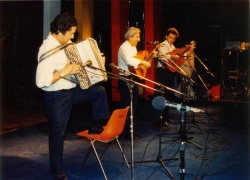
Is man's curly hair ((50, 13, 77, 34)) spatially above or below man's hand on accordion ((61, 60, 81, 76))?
above

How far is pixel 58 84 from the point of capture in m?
3.67

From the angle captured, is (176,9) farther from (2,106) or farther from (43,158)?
(43,158)

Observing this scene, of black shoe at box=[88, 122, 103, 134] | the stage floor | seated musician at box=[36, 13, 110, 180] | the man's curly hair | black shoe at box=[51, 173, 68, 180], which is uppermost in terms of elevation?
the man's curly hair

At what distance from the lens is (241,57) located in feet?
36.5

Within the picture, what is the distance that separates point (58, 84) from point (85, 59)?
407mm

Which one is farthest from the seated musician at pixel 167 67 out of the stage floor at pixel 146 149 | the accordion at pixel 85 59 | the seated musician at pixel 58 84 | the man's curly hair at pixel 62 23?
the man's curly hair at pixel 62 23

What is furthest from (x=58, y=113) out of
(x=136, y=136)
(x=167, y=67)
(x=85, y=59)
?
(x=167, y=67)

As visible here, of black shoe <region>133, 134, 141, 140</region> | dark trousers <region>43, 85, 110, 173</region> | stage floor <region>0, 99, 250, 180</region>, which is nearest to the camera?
dark trousers <region>43, 85, 110, 173</region>

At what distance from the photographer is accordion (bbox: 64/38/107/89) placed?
11.9ft

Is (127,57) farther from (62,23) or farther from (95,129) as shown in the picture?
(62,23)

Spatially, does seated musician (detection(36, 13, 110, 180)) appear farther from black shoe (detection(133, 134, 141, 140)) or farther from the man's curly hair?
black shoe (detection(133, 134, 141, 140))

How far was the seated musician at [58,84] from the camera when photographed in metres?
3.48

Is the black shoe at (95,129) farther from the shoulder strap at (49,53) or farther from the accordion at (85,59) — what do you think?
the shoulder strap at (49,53)

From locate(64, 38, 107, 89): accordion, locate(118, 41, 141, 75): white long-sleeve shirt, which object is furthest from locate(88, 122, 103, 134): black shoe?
locate(118, 41, 141, 75): white long-sleeve shirt
